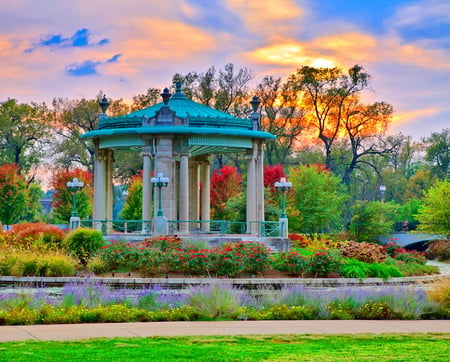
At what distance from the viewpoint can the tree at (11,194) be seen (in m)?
58.7

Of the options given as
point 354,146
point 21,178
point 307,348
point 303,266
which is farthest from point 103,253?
point 354,146

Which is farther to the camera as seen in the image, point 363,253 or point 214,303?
point 363,253

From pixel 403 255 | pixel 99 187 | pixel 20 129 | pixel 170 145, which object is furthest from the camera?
pixel 20 129

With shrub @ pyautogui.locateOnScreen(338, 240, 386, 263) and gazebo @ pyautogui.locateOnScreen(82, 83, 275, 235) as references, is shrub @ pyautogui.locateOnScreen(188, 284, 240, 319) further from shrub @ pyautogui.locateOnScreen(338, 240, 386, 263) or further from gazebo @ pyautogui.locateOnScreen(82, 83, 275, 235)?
gazebo @ pyautogui.locateOnScreen(82, 83, 275, 235)

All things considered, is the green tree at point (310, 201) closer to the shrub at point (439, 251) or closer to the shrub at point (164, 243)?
the shrub at point (439, 251)

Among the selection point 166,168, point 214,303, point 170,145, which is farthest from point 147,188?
point 214,303

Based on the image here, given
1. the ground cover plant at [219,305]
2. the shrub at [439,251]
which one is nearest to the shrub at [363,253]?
the ground cover plant at [219,305]

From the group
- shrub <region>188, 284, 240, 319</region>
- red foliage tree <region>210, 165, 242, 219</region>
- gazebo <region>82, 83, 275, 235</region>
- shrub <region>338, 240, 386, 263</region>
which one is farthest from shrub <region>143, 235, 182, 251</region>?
red foliage tree <region>210, 165, 242, 219</region>

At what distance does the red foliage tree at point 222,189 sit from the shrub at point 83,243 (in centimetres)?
2108

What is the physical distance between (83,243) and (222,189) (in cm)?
2296

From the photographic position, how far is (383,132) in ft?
234

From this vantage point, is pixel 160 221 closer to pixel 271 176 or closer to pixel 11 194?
pixel 271 176

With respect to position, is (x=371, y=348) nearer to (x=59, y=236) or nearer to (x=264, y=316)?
(x=264, y=316)

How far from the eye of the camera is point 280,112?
232ft
